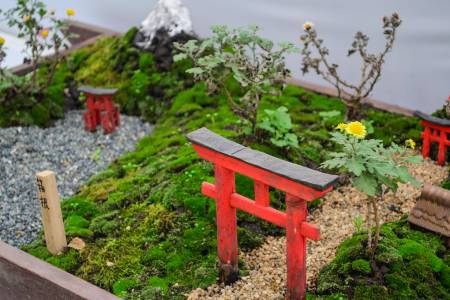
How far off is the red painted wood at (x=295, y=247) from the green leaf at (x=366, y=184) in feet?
0.89

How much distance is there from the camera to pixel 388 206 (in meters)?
4.50

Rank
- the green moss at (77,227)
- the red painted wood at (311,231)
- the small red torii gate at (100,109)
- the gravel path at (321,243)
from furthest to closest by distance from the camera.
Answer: the small red torii gate at (100,109) < the green moss at (77,227) < the gravel path at (321,243) < the red painted wood at (311,231)

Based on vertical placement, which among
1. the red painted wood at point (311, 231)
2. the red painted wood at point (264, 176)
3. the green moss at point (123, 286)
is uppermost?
the red painted wood at point (264, 176)

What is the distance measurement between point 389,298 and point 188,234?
1.33 metres

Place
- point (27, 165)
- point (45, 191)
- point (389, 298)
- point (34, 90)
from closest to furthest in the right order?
point (389, 298) → point (45, 191) → point (27, 165) → point (34, 90)

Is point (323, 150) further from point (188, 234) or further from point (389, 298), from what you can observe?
point (389, 298)

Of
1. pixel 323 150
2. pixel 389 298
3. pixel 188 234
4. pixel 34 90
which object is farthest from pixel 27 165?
pixel 389 298

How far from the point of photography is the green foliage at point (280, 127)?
186 inches

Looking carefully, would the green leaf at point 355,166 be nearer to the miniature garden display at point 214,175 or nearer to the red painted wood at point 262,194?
the miniature garden display at point 214,175

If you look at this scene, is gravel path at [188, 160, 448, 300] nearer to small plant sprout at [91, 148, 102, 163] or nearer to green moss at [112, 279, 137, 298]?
green moss at [112, 279, 137, 298]

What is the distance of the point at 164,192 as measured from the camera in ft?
15.0

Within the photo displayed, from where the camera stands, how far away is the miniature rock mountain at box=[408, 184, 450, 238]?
3.85 metres

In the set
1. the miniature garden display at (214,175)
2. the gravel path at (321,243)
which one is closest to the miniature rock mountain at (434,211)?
the miniature garden display at (214,175)

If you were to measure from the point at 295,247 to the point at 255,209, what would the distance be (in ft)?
0.99
